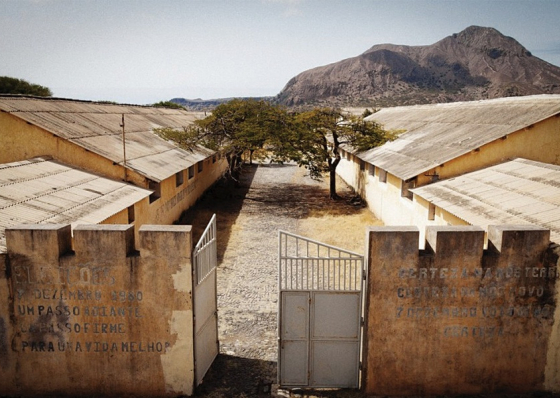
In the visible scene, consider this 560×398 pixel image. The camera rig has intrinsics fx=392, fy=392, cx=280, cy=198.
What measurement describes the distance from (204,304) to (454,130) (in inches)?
571

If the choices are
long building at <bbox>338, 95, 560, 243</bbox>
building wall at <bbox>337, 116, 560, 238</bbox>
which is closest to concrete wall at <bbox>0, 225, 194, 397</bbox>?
long building at <bbox>338, 95, 560, 243</bbox>

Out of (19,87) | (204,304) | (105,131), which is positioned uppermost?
(19,87)

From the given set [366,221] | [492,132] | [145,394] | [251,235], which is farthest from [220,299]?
[492,132]

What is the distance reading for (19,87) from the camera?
43469mm

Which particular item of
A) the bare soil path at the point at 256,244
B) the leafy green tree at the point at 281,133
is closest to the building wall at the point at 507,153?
the bare soil path at the point at 256,244

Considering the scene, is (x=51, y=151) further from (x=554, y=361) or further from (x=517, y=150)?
(x=517, y=150)

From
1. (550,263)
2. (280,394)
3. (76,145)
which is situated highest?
(76,145)

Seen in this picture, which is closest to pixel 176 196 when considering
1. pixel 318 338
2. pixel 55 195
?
pixel 55 195

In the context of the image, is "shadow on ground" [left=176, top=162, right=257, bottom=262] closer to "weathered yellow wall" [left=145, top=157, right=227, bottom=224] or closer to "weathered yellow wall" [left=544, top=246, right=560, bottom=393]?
"weathered yellow wall" [left=145, top=157, right=227, bottom=224]

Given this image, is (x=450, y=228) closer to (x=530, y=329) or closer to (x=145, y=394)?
(x=530, y=329)

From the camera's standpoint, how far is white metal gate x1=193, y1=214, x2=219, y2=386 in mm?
6793

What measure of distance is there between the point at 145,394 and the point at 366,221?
1384cm

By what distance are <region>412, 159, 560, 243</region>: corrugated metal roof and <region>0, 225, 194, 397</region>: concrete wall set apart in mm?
7420

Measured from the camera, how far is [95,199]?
10859 millimetres
